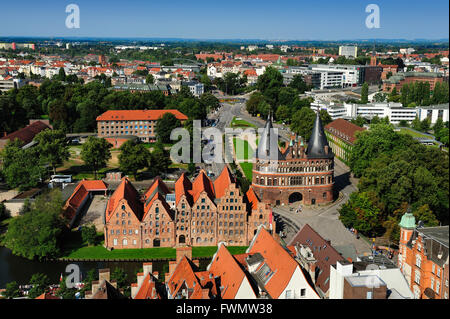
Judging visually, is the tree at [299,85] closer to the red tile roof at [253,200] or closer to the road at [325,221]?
the road at [325,221]

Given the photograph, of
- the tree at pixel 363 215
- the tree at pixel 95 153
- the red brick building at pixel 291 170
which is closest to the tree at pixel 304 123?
the red brick building at pixel 291 170

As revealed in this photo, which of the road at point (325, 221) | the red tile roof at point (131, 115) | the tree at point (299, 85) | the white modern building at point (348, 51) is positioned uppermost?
the white modern building at point (348, 51)

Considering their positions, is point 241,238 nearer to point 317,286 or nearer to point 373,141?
point 317,286

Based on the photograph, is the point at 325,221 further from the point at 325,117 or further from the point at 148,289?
the point at 325,117

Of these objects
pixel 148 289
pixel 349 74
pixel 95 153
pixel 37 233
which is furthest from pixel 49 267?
pixel 349 74

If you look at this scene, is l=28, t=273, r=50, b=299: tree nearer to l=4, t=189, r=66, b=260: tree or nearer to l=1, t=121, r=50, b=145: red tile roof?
l=4, t=189, r=66, b=260: tree

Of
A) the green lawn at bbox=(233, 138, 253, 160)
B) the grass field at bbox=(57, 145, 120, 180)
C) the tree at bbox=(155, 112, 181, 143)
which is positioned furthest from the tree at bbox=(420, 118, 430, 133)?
the grass field at bbox=(57, 145, 120, 180)
